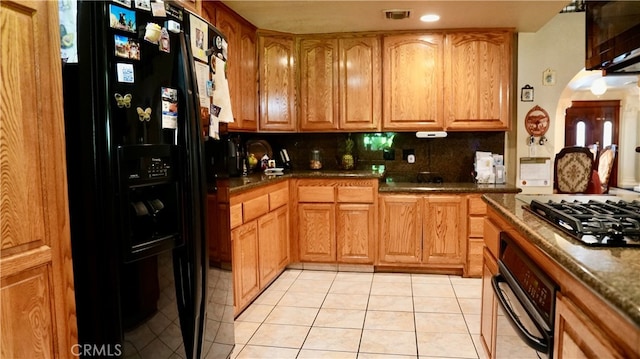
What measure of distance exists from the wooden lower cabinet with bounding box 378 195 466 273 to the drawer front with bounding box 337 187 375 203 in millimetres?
108

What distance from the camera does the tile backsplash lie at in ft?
13.4

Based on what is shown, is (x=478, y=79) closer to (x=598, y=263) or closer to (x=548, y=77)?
(x=548, y=77)

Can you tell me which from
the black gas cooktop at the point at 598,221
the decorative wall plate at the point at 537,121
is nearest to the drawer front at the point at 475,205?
the decorative wall plate at the point at 537,121

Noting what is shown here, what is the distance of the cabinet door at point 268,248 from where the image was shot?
3.12 m

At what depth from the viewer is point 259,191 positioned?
3076 millimetres

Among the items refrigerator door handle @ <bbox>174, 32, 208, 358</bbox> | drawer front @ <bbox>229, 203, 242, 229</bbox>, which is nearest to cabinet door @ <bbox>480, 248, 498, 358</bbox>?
refrigerator door handle @ <bbox>174, 32, 208, 358</bbox>

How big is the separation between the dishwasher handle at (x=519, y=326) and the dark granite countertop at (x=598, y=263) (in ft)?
0.84

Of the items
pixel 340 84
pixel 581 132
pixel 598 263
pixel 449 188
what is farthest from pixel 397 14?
pixel 581 132

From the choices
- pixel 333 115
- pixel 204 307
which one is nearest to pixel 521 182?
pixel 333 115

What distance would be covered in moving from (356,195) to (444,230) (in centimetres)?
81

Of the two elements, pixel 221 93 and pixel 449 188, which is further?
pixel 449 188

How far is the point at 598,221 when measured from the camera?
4.05 ft

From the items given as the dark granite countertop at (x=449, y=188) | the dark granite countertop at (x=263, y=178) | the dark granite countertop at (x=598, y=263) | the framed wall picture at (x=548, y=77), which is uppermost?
the framed wall picture at (x=548, y=77)

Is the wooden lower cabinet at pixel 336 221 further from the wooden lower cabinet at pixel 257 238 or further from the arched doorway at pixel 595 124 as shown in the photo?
the arched doorway at pixel 595 124
